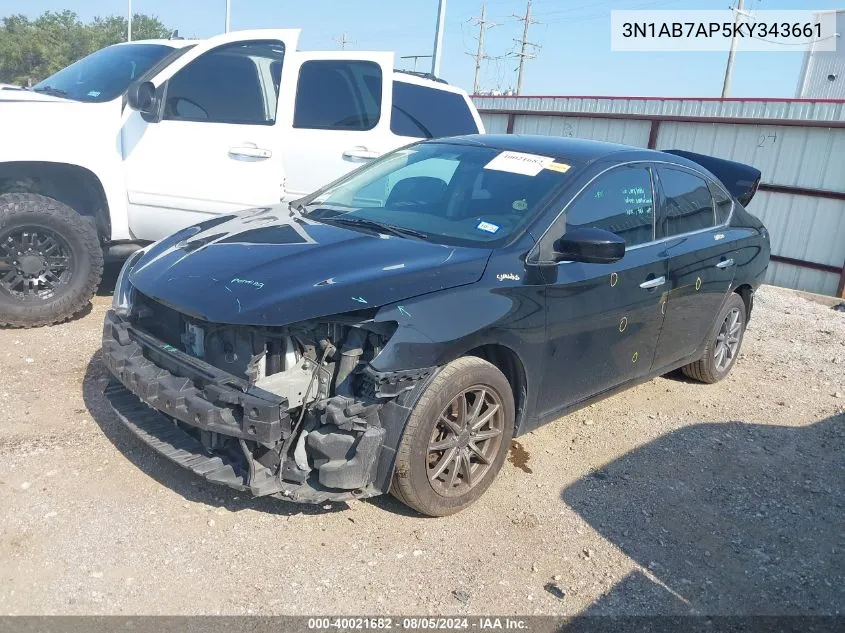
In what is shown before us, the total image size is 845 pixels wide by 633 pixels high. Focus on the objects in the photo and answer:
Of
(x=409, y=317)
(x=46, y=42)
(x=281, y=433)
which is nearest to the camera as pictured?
(x=281, y=433)

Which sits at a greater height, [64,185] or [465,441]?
[64,185]

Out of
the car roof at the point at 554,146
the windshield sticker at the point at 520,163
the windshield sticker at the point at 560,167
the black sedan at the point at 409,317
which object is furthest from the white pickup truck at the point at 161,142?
the windshield sticker at the point at 560,167

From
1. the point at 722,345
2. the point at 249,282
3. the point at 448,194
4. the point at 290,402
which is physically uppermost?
the point at 448,194

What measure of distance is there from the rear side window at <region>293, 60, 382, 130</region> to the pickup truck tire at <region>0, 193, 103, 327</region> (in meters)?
1.98

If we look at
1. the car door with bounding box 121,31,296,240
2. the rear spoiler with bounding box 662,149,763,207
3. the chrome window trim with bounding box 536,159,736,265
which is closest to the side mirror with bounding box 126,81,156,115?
the car door with bounding box 121,31,296,240

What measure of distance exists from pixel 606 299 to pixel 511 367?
740 millimetres

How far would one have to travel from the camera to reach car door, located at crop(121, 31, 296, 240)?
5.51m

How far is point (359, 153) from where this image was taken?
616 cm

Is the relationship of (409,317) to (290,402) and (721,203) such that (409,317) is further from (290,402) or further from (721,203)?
(721,203)

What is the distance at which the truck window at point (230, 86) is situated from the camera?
564cm

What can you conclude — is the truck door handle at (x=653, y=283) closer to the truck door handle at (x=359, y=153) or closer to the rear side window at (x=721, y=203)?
the rear side window at (x=721, y=203)

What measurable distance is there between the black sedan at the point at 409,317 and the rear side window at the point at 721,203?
1.91ft

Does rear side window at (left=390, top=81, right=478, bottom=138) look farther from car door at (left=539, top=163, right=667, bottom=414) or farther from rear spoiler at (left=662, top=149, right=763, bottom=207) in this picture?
car door at (left=539, top=163, right=667, bottom=414)

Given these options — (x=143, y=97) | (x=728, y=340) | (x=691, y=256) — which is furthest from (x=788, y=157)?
(x=143, y=97)
